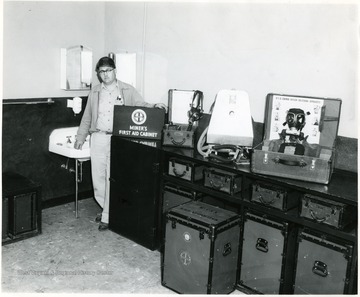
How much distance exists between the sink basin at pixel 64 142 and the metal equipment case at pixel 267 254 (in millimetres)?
2176


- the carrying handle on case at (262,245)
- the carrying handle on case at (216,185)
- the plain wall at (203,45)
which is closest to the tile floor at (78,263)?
the carrying handle on case at (262,245)

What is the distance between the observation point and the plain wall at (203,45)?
3.79m

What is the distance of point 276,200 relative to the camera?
3.49 m

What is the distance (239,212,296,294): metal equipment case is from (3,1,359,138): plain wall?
3.36ft

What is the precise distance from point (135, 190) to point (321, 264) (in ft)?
6.34

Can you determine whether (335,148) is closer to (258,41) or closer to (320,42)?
(320,42)

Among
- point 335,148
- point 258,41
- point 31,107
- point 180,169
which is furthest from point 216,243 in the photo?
point 31,107

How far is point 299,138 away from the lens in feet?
12.0

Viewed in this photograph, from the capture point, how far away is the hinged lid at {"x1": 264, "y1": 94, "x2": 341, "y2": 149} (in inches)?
145

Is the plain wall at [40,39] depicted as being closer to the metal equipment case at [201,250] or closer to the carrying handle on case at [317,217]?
the metal equipment case at [201,250]

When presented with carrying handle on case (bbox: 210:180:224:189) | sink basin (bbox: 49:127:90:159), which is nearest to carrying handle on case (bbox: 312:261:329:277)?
carrying handle on case (bbox: 210:180:224:189)

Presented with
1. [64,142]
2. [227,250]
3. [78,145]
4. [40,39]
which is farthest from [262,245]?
[40,39]

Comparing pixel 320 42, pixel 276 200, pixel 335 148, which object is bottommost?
pixel 276 200

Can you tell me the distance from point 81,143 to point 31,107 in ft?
2.31
